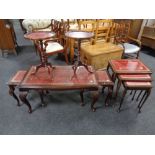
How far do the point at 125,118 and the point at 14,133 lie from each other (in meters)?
1.40

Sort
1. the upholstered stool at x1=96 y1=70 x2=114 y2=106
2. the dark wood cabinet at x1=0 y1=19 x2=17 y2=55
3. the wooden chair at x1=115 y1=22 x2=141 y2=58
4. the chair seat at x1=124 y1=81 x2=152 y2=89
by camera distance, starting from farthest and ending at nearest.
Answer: the dark wood cabinet at x1=0 y1=19 x2=17 y2=55
the wooden chair at x1=115 y1=22 x2=141 y2=58
the upholstered stool at x1=96 y1=70 x2=114 y2=106
the chair seat at x1=124 y1=81 x2=152 y2=89

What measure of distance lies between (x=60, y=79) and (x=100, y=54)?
1.12 m

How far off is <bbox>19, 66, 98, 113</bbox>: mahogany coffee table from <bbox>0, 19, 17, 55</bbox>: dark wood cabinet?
1823 millimetres

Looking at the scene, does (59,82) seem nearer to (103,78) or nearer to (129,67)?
(103,78)

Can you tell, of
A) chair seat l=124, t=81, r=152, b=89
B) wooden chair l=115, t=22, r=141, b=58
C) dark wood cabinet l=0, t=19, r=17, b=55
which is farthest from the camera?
dark wood cabinet l=0, t=19, r=17, b=55

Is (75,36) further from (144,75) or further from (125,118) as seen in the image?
(125,118)

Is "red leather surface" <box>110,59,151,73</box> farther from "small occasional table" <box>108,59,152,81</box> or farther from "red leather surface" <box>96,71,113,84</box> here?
"red leather surface" <box>96,71,113,84</box>

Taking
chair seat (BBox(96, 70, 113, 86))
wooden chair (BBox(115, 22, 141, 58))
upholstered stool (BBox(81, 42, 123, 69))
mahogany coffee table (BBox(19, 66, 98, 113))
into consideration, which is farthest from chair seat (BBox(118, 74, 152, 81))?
wooden chair (BBox(115, 22, 141, 58))

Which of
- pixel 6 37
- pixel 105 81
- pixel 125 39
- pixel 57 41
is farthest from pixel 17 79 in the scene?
pixel 125 39

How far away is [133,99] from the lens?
2.26 m

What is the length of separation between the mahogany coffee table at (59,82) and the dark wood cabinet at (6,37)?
1.82 metres

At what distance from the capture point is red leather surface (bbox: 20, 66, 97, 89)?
5.80ft

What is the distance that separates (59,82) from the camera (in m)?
1.81

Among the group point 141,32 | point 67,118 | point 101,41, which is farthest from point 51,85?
point 141,32
